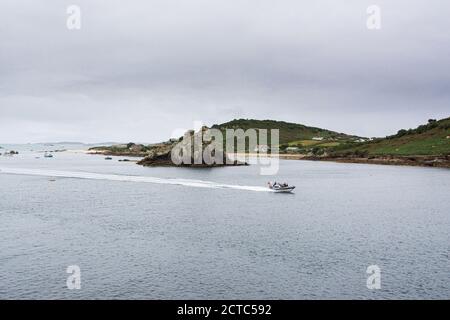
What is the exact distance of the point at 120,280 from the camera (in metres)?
42.3

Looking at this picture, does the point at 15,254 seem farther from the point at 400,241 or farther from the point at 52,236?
the point at 400,241

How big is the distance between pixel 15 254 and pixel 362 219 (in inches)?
1969

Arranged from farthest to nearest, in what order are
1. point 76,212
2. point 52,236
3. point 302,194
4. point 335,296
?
point 302,194 < point 76,212 < point 52,236 < point 335,296

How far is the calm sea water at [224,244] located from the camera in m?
40.5

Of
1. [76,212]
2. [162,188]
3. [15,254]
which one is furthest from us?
[162,188]

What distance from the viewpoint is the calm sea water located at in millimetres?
40531
